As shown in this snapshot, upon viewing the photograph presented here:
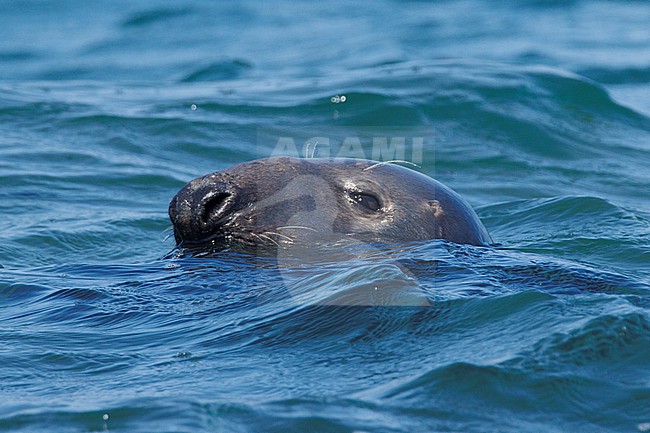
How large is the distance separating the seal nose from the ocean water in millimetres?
195

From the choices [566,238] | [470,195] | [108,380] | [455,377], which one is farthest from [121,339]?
[470,195]

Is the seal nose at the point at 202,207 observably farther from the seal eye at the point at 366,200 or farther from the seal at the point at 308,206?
the seal eye at the point at 366,200

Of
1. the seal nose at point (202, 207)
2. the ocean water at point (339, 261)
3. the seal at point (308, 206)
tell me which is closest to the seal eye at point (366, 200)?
the seal at point (308, 206)

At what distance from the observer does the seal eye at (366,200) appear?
18.6ft

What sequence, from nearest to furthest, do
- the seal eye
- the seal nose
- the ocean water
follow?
the ocean water, the seal nose, the seal eye

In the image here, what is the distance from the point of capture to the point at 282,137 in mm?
11609

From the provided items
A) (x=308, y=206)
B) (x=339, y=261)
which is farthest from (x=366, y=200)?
(x=339, y=261)

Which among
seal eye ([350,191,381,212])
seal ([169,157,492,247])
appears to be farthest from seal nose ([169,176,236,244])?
seal eye ([350,191,381,212])

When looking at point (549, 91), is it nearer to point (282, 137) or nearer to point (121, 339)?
point (282, 137)

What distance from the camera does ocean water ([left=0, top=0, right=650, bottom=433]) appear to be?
3.79 meters

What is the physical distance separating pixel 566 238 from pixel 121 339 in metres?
3.90

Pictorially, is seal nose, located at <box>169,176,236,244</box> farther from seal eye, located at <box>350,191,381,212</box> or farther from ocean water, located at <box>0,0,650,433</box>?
seal eye, located at <box>350,191,381,212</box>

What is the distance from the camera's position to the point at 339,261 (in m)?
5.36

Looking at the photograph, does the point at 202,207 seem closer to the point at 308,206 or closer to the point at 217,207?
the point at 217,207
